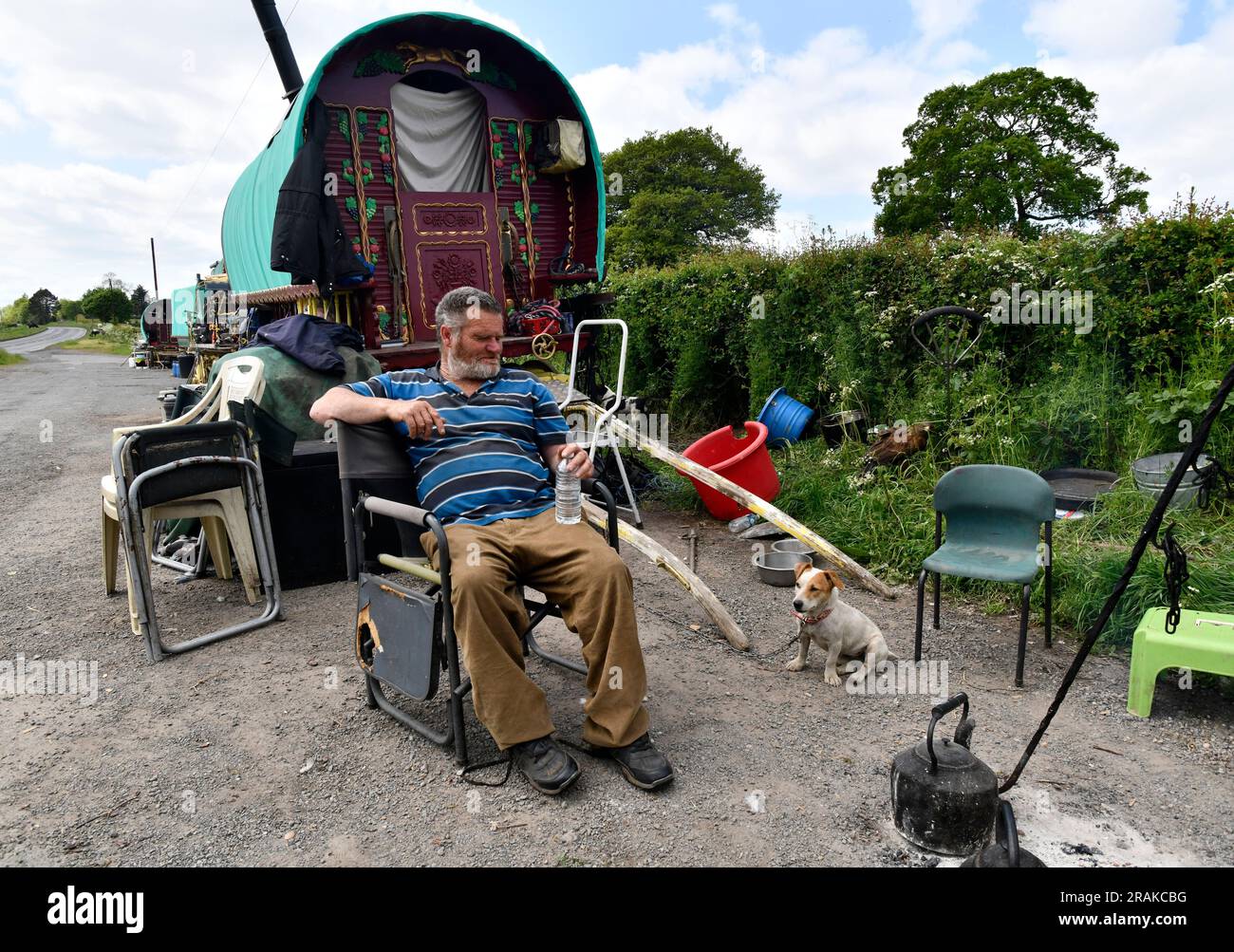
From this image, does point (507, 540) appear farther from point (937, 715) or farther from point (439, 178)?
point (439, 178)

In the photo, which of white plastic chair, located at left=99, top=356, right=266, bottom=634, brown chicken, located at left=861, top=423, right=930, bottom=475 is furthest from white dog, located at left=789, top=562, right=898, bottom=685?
white plastic chair, located at left=99, top=356, right=266, bottom=634

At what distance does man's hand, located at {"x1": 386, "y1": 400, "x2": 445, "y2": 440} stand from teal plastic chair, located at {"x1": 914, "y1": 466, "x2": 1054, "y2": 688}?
7.98 ft

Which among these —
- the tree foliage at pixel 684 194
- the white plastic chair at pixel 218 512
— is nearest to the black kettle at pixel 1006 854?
the white plastic chair at pixel 218 512

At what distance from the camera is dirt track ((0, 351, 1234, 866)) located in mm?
2707

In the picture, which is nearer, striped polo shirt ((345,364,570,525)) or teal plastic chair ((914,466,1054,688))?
striped polo shirt ((345,364,570,525))

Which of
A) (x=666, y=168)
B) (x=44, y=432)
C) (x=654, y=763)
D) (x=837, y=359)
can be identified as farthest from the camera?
(x=666, y=168)

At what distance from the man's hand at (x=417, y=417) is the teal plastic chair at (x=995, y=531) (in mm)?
2433

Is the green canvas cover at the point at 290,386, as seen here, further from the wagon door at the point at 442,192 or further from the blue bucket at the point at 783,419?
the blue bucket at the point at 783,419

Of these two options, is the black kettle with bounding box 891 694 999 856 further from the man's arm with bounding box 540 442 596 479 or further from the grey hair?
the grey hair

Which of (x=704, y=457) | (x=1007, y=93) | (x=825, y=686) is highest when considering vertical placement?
(x=1007, y=93)

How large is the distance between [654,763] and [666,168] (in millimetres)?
45467

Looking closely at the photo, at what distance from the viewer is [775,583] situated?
5434 millimetres
